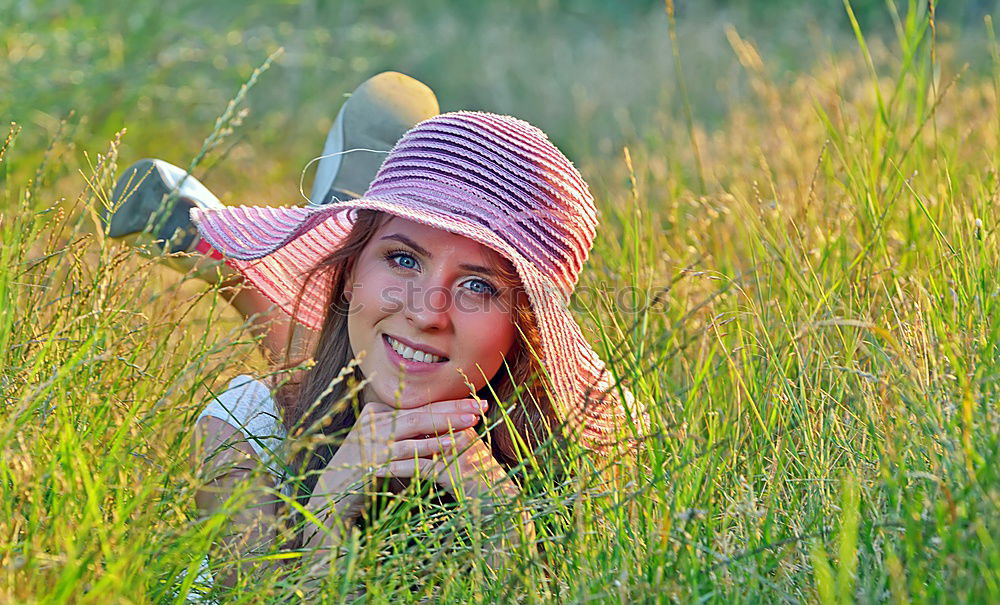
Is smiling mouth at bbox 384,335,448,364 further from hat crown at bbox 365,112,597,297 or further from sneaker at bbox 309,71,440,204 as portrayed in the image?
sneaker at bbox 309,71,440,204

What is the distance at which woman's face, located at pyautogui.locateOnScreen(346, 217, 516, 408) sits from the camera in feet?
7.76

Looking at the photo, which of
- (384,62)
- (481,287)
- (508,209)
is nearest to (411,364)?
(481,287)

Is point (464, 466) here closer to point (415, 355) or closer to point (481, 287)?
point (415, 355)

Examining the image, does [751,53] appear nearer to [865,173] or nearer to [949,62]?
[865,173]

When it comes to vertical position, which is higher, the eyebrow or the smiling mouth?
the eyebrow

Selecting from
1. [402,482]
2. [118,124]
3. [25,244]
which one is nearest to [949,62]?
[118,124]

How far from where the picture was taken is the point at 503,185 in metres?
2.40

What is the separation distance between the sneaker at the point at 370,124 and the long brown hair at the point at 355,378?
0.42 m

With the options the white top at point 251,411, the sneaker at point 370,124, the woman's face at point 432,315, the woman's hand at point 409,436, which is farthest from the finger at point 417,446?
the sneaker at point 370,124

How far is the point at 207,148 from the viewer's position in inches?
81.7

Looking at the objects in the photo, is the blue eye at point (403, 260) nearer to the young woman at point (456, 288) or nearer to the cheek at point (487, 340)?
the young woman at point (456, 288)

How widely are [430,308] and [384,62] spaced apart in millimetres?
7317

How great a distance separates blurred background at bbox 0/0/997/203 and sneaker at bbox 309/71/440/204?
1216 mm

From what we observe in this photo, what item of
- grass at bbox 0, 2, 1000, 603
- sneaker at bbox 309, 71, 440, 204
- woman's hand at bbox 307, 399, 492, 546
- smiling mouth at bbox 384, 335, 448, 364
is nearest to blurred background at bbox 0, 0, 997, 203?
sneaker at bbox 309, 71, 440, 204
